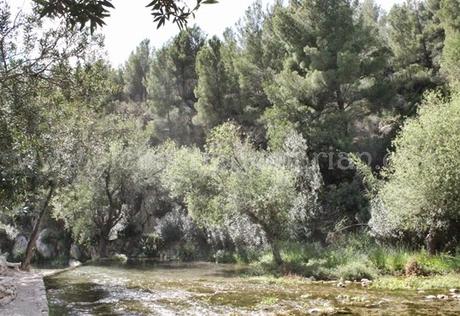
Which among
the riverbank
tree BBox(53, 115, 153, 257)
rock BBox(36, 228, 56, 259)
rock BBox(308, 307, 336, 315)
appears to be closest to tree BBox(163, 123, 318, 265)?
tree BBox(53, 115, 153, 257)

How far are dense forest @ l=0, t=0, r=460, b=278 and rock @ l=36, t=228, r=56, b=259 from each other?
4.4 inches

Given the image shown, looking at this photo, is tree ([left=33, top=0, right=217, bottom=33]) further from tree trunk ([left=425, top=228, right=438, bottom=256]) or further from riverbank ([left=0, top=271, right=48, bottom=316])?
tree trunk ([left=425, top=228, right=438, bottom=256])

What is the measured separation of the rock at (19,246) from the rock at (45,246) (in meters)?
1.03

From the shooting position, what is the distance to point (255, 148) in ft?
119

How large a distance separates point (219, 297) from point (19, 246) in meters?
26.3

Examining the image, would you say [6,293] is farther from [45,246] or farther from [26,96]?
[45,246]

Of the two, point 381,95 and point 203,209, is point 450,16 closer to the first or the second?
point 381,95

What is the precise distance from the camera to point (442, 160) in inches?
754

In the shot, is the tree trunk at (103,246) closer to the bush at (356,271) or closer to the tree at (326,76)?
the tree at (326,76)

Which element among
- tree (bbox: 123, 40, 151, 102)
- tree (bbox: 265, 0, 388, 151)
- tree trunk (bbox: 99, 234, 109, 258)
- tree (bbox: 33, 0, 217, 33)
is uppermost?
tree (bbox: 123, 40, 151, 102)

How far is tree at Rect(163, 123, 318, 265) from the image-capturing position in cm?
2400

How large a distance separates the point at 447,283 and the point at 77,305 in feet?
40.9

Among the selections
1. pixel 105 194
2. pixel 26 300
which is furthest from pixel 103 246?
pixel 26 300

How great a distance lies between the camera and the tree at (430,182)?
62.6 ft
